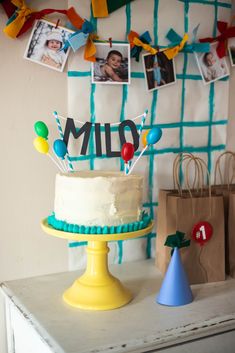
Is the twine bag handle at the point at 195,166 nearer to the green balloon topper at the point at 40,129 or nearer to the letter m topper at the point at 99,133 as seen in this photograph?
the letter m topper at the point at 99,133

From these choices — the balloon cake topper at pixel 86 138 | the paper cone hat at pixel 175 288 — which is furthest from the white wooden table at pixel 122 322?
the balloon cake topper at pixel 86 138

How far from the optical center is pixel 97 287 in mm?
1089

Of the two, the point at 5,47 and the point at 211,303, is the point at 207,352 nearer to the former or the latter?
the point at 211,303

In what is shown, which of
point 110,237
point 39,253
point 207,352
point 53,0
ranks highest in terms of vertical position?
point 53,0

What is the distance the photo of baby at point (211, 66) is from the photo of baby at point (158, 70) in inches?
4.2

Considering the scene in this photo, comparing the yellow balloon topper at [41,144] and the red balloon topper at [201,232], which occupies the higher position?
the yellow balloon topper at [41,144]

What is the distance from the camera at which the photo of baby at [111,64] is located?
1.25 metres

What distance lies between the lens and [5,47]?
1.16 m

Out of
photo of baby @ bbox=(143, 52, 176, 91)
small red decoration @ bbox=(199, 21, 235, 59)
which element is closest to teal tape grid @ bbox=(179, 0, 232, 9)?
small red decoration @ bbox=(199, 21, 235, 59)

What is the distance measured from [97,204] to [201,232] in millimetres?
356

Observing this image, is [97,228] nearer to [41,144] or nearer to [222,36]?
[41,144]

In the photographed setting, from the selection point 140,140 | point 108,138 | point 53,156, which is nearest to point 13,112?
point 53,156

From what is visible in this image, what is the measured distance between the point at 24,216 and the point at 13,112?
0.29 metres

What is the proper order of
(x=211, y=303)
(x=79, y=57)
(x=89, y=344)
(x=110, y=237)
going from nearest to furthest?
(x=89, y=344), (x=110, y=237), (x=211, y=303), (x=79, y=57)
